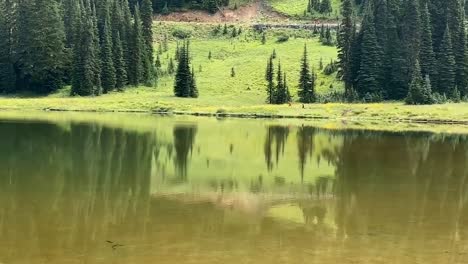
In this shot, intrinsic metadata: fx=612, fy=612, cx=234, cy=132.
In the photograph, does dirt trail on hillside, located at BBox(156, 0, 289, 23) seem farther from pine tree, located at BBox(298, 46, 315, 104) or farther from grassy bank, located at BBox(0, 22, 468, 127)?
pine tree, located at BBox(298, 46, 315, 104)

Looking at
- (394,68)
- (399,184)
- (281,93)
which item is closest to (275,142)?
(399,184)

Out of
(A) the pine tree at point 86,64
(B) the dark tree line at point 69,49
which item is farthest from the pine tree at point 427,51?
(A) the pine tree at point 86,64

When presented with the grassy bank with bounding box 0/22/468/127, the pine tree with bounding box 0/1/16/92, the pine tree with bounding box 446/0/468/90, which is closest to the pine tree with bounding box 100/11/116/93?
the grassy bank with bounding box 0/22/468/127

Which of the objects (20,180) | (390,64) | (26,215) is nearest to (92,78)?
(390,64)

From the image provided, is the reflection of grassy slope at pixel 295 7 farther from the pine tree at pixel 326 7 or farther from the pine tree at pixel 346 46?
the pine tree at pixel 346 46

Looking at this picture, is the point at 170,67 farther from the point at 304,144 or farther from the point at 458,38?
the point at 304,144

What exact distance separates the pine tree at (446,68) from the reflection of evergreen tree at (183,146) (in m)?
49.1

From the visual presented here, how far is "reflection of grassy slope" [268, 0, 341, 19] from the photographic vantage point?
160000 mm

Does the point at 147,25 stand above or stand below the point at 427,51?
above

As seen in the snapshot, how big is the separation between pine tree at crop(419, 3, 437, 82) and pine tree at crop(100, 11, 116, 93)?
160 feet

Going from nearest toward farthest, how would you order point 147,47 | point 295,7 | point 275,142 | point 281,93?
point 275,142 → point 281,93 → point 147,47 → point 295,7

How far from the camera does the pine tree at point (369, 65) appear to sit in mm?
92438

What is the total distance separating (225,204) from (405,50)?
79972 millimetres

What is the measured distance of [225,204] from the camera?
65.2ft
